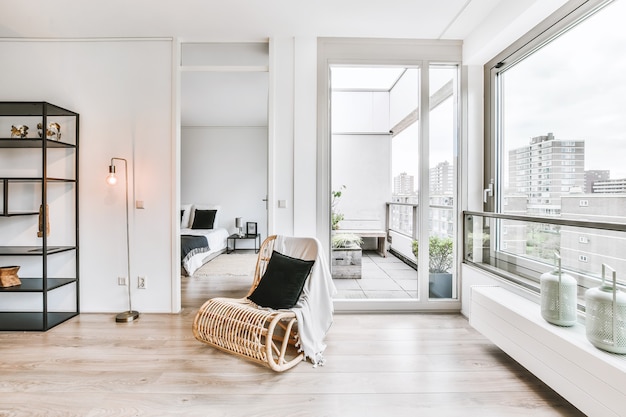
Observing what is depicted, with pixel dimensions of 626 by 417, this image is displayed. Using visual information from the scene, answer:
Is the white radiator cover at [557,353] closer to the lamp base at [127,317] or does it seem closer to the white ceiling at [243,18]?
the white ceiling at [243,18]

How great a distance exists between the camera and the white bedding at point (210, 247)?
16.2 ft

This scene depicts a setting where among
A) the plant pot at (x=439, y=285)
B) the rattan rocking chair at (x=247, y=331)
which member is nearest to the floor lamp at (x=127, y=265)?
the rattan rocking chair at (x=247, y=331)

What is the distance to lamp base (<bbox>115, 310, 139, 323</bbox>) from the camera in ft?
10.4

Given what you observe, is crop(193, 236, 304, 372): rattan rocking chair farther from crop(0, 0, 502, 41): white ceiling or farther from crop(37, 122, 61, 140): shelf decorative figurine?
crop(0, 0, 502, 41): white ceiling

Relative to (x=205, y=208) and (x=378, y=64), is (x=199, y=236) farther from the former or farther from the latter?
(x=378, y=64)

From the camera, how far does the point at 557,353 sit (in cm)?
185

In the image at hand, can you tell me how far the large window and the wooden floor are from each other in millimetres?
834

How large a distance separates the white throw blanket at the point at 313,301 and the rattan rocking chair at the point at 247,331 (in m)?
0.10

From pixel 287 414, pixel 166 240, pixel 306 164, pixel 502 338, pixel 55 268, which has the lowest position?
pixel 287 414

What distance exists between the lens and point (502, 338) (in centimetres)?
235

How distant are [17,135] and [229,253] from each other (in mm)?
4116

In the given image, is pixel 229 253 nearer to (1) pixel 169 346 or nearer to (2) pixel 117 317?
(2) pixel 117 317

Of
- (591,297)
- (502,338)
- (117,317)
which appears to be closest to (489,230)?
(502,338)

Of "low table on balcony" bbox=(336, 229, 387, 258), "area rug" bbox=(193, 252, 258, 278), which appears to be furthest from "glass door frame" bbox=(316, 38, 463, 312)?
"area rug" bbox=(193, 252, 258, 278)
